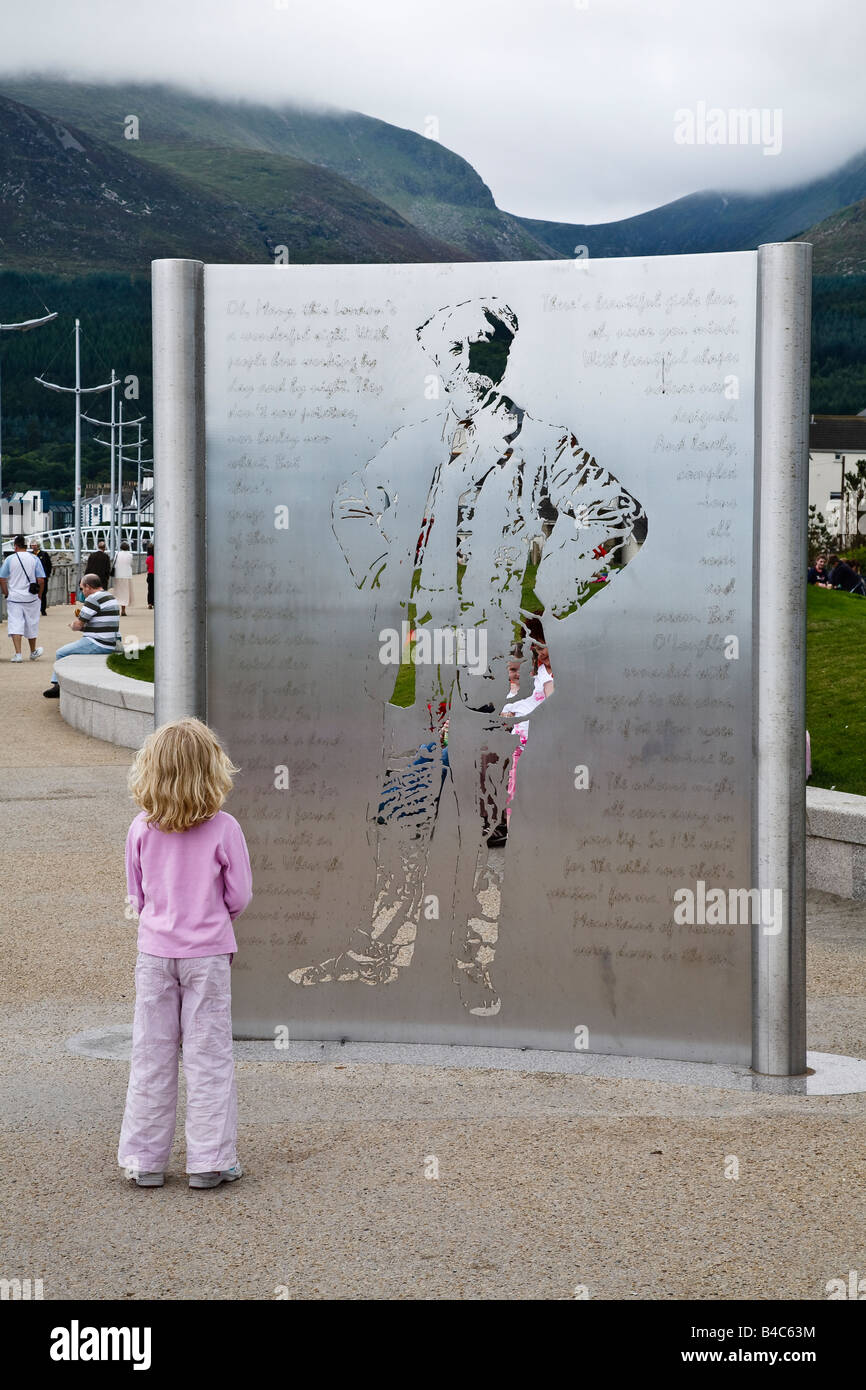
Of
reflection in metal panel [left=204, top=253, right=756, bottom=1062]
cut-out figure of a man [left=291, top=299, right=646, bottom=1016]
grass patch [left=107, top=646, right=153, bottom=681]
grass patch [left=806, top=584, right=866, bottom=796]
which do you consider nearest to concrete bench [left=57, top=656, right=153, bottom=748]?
grass patch [left=107, top=646, right=153, bottom=681]

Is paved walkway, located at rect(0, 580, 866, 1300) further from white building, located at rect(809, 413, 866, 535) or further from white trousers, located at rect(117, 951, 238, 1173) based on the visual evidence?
white building, located at rect(809, 413, 866, 535)

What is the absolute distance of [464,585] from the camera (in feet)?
19.6

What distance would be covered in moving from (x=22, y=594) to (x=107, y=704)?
807 centimetres

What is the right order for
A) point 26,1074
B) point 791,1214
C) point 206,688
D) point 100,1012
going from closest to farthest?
point 791,1214
point 26,1074
point 206,688
point 100,1012

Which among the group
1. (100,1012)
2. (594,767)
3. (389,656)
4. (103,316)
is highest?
(103,316)

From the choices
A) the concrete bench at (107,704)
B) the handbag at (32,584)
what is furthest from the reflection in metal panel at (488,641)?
the handbag at (32,584)

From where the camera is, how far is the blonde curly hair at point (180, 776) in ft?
15.5

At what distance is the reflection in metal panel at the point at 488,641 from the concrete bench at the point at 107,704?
27.5 feet

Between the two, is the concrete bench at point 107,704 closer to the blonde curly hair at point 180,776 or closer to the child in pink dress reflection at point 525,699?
the child in pink dress reflection at point 525,699

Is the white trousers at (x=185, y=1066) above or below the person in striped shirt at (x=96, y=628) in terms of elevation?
below

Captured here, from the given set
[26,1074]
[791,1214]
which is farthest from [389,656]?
[791,1214]
